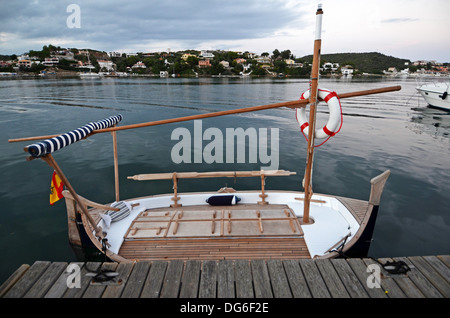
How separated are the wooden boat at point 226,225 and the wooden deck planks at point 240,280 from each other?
5.78 ft

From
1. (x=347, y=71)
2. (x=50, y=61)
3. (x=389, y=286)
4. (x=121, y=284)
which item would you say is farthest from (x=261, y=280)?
(x=50, y=61)

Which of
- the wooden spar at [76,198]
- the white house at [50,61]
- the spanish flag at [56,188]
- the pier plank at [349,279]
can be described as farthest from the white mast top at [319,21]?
the white house at [50,61]

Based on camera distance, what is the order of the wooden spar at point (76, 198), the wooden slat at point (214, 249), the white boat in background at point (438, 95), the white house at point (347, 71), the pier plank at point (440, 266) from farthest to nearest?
1. the white house at point (347, 71)
2. the white boat in background at point (438, 95)
3. the wooden slat at point (214, 249)
4. the wooden spar at point (76, 198)
5. the pier plank at point (440, 266)

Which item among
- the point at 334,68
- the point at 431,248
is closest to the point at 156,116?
the point at 431,248

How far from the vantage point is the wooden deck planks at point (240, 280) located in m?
4.08

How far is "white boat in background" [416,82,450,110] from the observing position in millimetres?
35834

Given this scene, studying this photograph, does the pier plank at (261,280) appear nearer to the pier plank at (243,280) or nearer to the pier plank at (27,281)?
the pier plank at (243,280)

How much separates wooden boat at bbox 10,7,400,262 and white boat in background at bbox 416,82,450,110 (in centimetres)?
4044

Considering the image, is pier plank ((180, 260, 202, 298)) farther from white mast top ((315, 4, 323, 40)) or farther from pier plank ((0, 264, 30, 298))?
white mast top ((315, 4, 323, 40))

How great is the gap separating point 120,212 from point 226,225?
3.68m

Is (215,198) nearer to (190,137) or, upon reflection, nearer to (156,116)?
(190,137)

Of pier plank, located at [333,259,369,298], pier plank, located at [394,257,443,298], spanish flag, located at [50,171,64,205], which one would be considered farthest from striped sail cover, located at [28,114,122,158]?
pier plank, located at [394,257,443,298]

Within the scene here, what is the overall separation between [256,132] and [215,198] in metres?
19.2

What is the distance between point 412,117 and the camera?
33.3 metres
